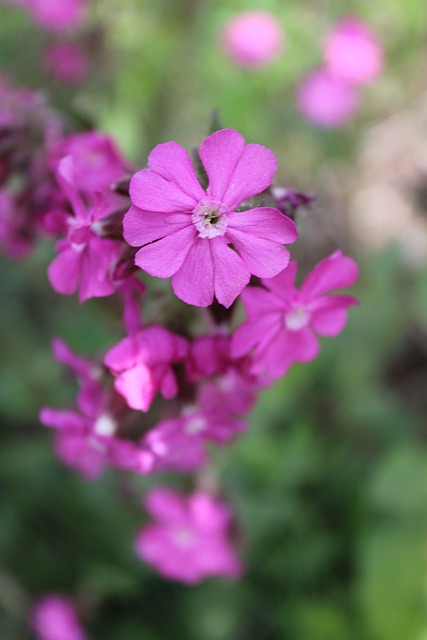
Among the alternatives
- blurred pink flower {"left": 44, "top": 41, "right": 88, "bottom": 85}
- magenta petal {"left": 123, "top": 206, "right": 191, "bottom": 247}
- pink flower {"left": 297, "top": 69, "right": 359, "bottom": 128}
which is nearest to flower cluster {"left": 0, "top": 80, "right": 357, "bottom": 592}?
magenta petal {"left": 123, "top": 206, "right": 191, "bottom": 247}

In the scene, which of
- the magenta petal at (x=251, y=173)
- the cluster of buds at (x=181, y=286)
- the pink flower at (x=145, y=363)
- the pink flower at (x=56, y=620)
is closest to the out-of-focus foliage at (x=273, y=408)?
the pink flower at (x=56, y=620)

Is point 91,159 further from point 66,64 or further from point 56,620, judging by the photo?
point 66,64

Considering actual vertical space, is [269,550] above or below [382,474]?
below

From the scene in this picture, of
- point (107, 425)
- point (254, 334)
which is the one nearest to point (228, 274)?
point (254, 334)

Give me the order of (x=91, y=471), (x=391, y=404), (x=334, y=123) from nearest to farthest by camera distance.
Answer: (x=91, y=471) → (x=391, y=404) → (x=334, y=123)

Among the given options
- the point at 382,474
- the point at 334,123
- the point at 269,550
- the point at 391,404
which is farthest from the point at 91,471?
the point at 334,123

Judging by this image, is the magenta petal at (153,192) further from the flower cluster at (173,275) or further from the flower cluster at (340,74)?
the flower cluster at (340,74)

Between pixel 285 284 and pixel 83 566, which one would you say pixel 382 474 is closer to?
pixel 83 566
